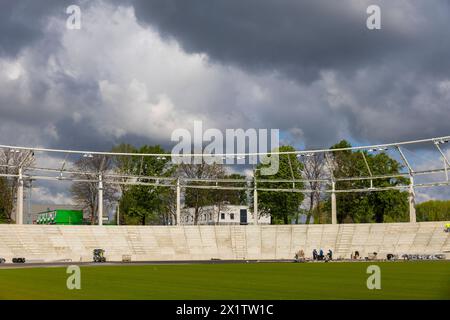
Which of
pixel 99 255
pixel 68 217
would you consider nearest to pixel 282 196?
pixel 68 217

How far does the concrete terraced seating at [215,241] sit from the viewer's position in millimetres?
69375

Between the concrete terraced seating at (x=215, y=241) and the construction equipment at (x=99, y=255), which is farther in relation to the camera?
the concrete terraced seating at (x=215, y=241)

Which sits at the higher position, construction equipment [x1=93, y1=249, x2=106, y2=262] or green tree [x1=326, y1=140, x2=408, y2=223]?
green tree [x1=326, y1=140, x2=408, y2=223]

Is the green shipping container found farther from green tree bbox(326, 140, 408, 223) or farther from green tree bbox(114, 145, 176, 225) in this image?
green tree bbox(326, 140, 408, 223)

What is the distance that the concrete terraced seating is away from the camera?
228 feet

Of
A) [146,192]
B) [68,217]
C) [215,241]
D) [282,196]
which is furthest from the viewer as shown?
[282,196]

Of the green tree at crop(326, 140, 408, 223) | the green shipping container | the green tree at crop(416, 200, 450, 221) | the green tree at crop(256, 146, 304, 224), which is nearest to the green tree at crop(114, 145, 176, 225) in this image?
the green shipping container

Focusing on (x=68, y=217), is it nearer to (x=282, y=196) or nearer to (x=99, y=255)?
(x=99, y=255)

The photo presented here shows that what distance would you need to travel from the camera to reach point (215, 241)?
79.2 metres

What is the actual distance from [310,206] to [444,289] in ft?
251

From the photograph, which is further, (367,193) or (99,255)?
(367,193)

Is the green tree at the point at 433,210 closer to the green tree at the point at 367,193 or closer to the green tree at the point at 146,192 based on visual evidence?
the green tree at the point at 367,193

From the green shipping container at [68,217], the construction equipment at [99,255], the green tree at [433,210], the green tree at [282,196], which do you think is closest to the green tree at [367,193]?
the green tree at [282,196]
